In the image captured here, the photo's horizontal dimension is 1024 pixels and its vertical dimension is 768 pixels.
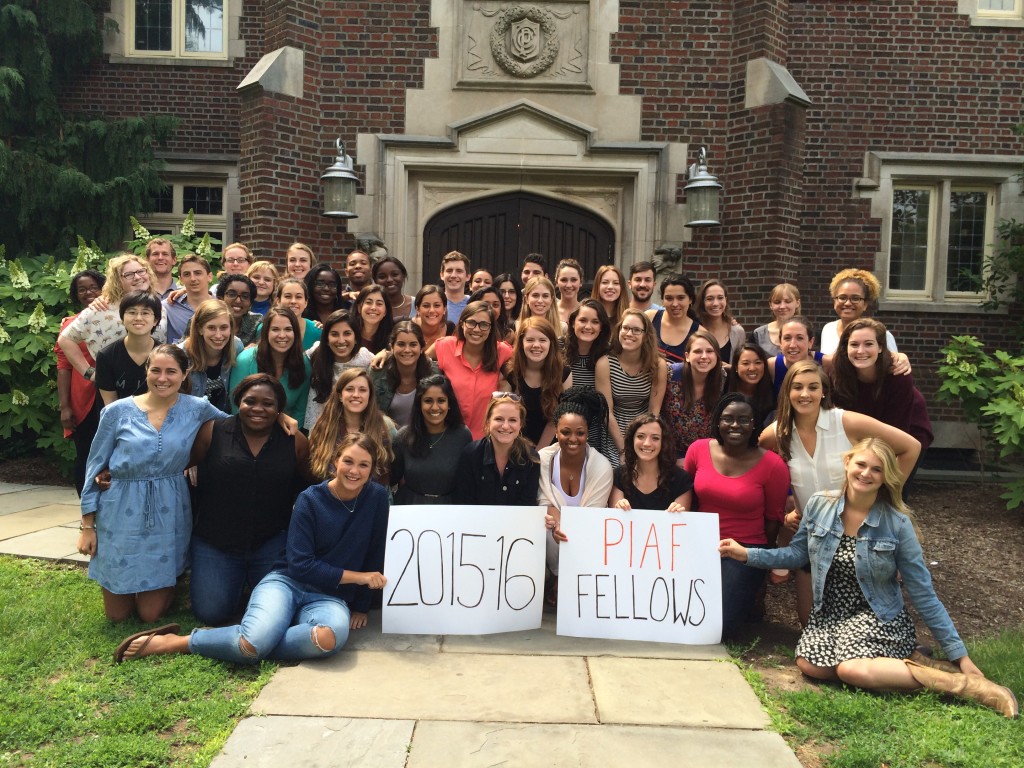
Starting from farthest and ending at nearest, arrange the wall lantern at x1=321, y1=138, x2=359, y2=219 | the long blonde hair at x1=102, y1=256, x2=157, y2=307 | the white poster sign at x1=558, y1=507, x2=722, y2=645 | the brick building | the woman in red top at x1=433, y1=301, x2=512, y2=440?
1. the brick building
2. the wall lantern at x1=321, y1=138, x2=359, y2=219
3. the long blonde hair at x1=102, y1=256, x2=157, y2=307
4. the woman in red top at x1=433, y1=301, x2=512, y2=440
5. the white poster sign at x1=558, y1=507, x2=722, y2=645

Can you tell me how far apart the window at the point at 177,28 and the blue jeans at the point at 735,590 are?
942 centimetres

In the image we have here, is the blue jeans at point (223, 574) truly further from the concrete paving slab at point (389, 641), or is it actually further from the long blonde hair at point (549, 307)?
the long blonde hair at point (549, 307)

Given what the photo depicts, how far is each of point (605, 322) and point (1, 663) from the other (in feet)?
12.3

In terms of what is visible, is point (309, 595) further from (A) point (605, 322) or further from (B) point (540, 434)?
(A) point (605, 322)

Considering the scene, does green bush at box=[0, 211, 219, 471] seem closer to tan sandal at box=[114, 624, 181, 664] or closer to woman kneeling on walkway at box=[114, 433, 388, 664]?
tan sandal at box=[114, 624, 181, 664]

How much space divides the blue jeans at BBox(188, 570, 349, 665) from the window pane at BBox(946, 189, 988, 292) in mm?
9495

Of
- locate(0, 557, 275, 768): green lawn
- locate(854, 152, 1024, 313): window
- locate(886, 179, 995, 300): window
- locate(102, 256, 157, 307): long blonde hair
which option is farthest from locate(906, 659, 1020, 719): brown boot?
locate(886, 179, 995, 300): window

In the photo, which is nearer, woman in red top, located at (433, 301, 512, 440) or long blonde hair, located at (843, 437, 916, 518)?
long blonde hair, located at (843, 437, 916, 518)

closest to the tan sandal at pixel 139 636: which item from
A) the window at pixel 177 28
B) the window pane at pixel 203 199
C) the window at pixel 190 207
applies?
the window at pixel 190 207

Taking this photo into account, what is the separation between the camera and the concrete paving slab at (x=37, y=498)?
291 inches

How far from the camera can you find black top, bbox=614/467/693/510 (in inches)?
196

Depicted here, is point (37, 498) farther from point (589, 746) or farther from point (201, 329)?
point (589, 746)

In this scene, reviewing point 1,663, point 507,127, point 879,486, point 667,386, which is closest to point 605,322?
point 667,386

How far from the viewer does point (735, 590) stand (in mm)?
4793
